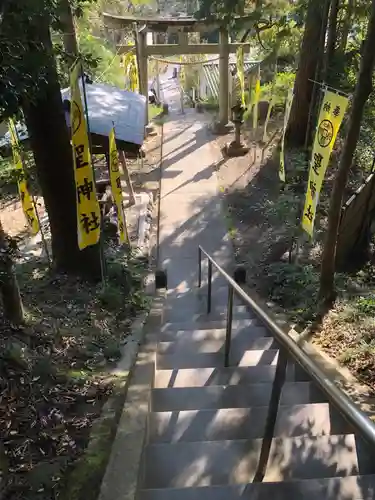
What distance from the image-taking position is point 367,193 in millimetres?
7332

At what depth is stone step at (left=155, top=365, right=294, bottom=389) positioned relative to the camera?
12.5 feet

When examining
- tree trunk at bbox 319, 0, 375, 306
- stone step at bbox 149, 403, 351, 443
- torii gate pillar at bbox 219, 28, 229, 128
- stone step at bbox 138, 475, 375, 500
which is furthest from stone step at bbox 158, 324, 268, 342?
torii gate pillar at bbox 219, 28, 229, 128

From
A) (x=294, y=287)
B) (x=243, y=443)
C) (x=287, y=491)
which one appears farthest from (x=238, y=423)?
(x=294, y=287)

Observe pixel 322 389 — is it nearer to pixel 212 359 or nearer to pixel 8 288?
pixel 212 359

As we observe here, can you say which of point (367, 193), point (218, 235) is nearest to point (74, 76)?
point (367, 193)

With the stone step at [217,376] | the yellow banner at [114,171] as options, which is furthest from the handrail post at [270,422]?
the yellow banner at [114,171]

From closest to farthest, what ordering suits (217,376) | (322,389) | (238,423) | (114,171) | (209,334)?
(322,389)
(238,423)
(217,376)
(209,334)
(114,171)

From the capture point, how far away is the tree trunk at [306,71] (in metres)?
10.6

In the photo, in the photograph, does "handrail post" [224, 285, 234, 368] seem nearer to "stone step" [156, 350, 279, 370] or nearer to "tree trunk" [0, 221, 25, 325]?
"stone step" [156, 350, 279, 370]

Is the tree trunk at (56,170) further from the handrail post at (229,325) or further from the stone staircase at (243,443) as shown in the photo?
the stone staircase at (243,443)

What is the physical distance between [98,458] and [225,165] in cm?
1178

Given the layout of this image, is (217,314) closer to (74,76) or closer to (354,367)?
(354,367)

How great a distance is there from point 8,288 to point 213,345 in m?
1.96

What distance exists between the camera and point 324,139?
18.2 ft
